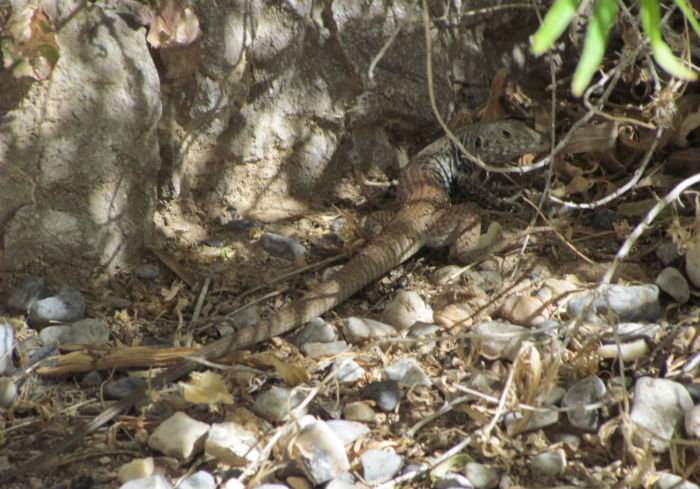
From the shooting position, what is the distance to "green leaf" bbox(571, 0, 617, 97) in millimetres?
1333

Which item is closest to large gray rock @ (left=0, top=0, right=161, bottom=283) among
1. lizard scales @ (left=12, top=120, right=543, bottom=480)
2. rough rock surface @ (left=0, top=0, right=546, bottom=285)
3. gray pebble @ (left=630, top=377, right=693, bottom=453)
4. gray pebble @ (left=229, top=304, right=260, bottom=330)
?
rough rock surface @ (left=0, top=0, right=546, bottom=285)

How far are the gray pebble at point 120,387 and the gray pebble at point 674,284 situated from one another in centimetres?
245

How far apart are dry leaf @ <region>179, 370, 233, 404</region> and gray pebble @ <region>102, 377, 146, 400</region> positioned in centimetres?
28

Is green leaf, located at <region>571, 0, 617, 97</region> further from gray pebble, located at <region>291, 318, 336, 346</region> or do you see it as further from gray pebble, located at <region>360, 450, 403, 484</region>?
gray pebble, located at <region>291, 318, 336, 346</region>

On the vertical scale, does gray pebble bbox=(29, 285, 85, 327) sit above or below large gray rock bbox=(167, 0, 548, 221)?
below

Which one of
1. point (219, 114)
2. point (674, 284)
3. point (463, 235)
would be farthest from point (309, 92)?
point (674, 284)

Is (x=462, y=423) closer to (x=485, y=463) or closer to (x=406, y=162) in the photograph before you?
(x=485, y=463)

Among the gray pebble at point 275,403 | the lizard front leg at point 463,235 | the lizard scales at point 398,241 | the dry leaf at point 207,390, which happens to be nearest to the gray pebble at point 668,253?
the lizard front leg at point 463,235

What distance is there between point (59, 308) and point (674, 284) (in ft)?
9.64

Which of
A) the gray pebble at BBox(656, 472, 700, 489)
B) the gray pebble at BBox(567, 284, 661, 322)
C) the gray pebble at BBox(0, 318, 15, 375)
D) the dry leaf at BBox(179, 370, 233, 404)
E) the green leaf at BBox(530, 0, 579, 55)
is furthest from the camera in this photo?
the gray pebble at BBox(567, 284, 661, 322)

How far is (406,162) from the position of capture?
488cm

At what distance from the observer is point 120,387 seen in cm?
289

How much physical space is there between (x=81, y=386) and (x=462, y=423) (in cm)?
Result: 163

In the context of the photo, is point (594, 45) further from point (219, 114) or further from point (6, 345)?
point (219, 114)
